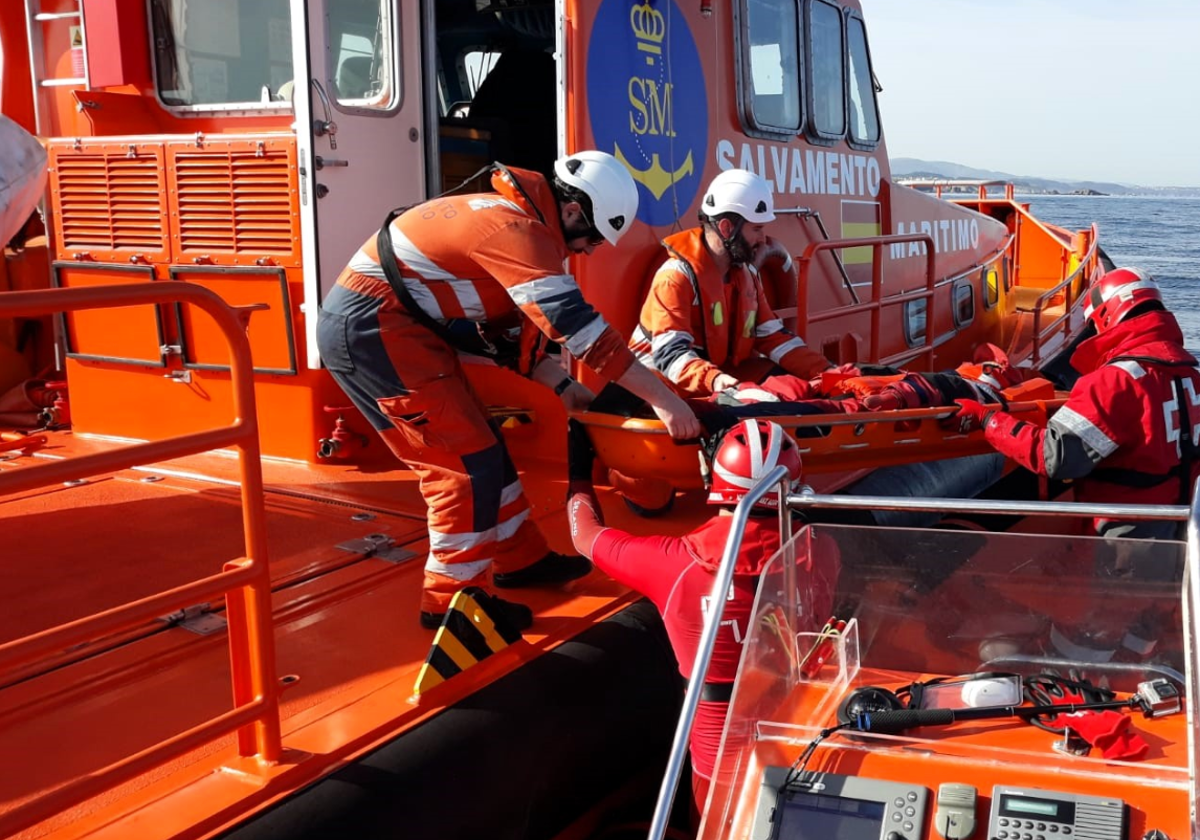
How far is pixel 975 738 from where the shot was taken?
6.81ft

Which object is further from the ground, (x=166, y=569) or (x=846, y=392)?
(x=846, y=392)

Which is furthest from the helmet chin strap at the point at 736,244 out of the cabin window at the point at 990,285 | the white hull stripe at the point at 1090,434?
the cabin window at the point at 990,285

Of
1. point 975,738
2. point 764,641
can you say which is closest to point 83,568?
point 764,641

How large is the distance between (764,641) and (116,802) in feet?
4.17

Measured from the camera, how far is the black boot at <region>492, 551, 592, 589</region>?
3.21 meters

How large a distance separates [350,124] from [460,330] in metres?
1.10

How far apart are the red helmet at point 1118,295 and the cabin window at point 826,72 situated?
2196 mm

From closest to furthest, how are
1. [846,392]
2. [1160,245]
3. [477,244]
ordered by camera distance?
[477,244], [846,392], [1160,245]

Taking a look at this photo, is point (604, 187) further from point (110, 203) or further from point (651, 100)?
point (110, 203)

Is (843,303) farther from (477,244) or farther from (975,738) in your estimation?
(975,738)

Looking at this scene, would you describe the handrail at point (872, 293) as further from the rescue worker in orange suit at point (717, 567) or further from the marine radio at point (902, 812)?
the marine radio at point (902, 812)

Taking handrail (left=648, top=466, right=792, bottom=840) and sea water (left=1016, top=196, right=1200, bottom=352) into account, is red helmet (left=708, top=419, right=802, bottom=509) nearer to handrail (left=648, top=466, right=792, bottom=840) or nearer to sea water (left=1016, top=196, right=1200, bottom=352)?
handrail (left=648, top=466, right=792, bottom=840)

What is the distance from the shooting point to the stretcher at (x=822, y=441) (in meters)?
3.31

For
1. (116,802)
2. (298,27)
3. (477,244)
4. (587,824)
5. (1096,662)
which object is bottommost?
(587,824)
